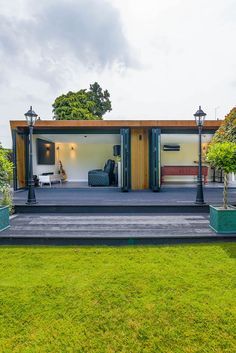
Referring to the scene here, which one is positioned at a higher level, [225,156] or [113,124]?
[113,124]

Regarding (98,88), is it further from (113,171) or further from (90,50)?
(113,171)

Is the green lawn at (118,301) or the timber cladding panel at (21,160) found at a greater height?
the timber cladding panel at (21,160)

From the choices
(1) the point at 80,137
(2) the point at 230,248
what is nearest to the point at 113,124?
(1) the point at 80,137

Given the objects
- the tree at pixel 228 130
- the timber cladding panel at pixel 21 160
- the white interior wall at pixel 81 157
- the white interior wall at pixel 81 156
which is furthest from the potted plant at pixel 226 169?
the white interior wall at pixel 81 157

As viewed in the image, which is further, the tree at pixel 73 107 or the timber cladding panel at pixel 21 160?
the tree at pixel 73 107

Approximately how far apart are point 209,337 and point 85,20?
37.0 ft

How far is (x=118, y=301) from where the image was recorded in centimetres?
243

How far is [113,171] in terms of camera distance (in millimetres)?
11008

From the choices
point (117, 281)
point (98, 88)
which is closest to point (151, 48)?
point (117, 281)

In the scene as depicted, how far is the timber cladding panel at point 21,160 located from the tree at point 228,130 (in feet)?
24.2

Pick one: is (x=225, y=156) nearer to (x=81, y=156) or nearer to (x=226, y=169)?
(x=226, y=169)

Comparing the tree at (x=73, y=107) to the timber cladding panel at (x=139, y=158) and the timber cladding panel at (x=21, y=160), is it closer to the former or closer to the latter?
the timber cladding panel at (x=21, y=160)

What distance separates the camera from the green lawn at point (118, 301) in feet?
6.21

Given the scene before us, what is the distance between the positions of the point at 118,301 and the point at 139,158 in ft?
23.1
